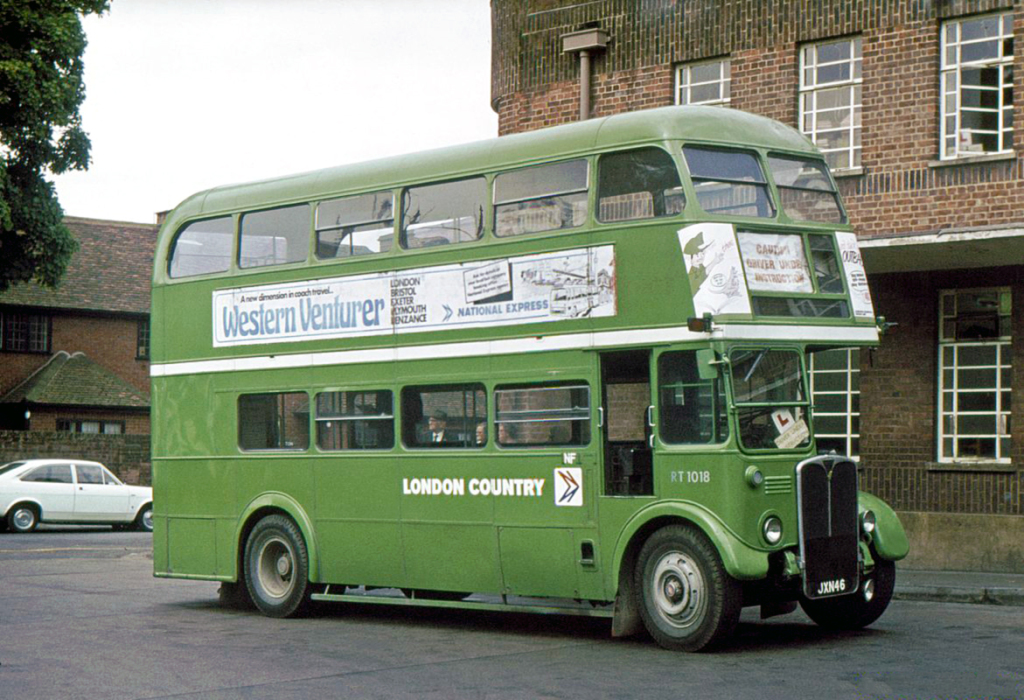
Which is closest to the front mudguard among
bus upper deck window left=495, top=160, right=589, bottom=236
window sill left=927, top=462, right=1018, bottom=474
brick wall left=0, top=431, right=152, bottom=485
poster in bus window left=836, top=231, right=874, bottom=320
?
poster in bus window left=836, top=231, right=874, bottom=320

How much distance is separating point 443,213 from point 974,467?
26.8 ft

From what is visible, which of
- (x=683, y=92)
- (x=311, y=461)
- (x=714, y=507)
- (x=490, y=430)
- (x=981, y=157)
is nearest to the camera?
(x=714, y=507)

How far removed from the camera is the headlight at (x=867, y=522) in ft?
41.5

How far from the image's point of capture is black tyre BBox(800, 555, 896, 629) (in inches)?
509

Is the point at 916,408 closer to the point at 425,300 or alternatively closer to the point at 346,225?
the point at 425,300

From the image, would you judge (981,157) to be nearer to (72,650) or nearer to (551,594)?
(551,594)

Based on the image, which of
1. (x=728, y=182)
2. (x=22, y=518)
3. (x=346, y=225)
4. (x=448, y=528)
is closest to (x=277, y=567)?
(x=448, y=528)

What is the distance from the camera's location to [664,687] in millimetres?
10055

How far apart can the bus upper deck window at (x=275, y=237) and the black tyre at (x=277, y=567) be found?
8.23 feet

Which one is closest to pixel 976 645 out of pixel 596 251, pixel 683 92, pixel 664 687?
pixel 664 687

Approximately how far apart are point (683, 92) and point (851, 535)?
10.0m

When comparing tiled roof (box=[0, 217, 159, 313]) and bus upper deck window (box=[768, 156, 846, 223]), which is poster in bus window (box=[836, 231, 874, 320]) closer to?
bus upper deck window (box=[768, 156, 846, 223])

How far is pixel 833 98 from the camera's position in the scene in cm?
1969

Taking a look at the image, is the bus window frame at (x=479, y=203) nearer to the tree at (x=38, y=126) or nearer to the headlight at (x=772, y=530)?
the headlight at (x=772, y=530)
